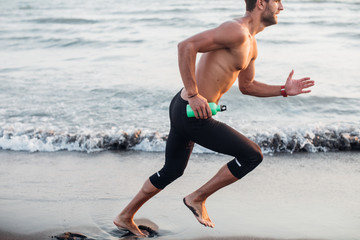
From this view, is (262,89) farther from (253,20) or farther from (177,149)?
(177,149)

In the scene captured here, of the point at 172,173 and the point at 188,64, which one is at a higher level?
the point at 188,64

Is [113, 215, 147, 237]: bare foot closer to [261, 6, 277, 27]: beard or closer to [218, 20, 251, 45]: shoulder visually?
[218, 20, 251, 45]: shoulder

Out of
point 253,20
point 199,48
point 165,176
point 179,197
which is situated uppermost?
point 253,20

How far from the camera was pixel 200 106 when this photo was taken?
346 centimetres

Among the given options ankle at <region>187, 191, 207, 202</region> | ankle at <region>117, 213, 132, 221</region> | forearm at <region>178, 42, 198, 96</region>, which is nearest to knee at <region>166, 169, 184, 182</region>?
ankle at <region>187, 191, 207, 202</region>

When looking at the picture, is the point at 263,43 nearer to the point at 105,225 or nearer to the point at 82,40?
the point at 82,40

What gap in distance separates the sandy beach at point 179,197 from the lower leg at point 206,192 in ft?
1.32

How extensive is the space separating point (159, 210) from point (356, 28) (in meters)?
13.8

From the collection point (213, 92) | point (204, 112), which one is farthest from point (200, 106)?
point (213, 92)

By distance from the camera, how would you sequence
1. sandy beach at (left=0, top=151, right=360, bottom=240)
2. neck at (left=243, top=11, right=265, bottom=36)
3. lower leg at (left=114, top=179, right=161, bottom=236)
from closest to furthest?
neck at (left=243, top=11, right=265, bottom=36)
lower leg at (left=114, top=179, right=161, bottom=236)
sandy beach at (left=0, top=151, right=360, bottom=240)

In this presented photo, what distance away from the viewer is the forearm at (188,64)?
11.1 feet

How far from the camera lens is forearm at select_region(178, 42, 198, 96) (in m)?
3.38

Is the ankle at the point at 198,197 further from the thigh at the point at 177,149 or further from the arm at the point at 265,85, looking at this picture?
the arm at the point at 265,85

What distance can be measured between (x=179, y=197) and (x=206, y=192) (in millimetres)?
1226
